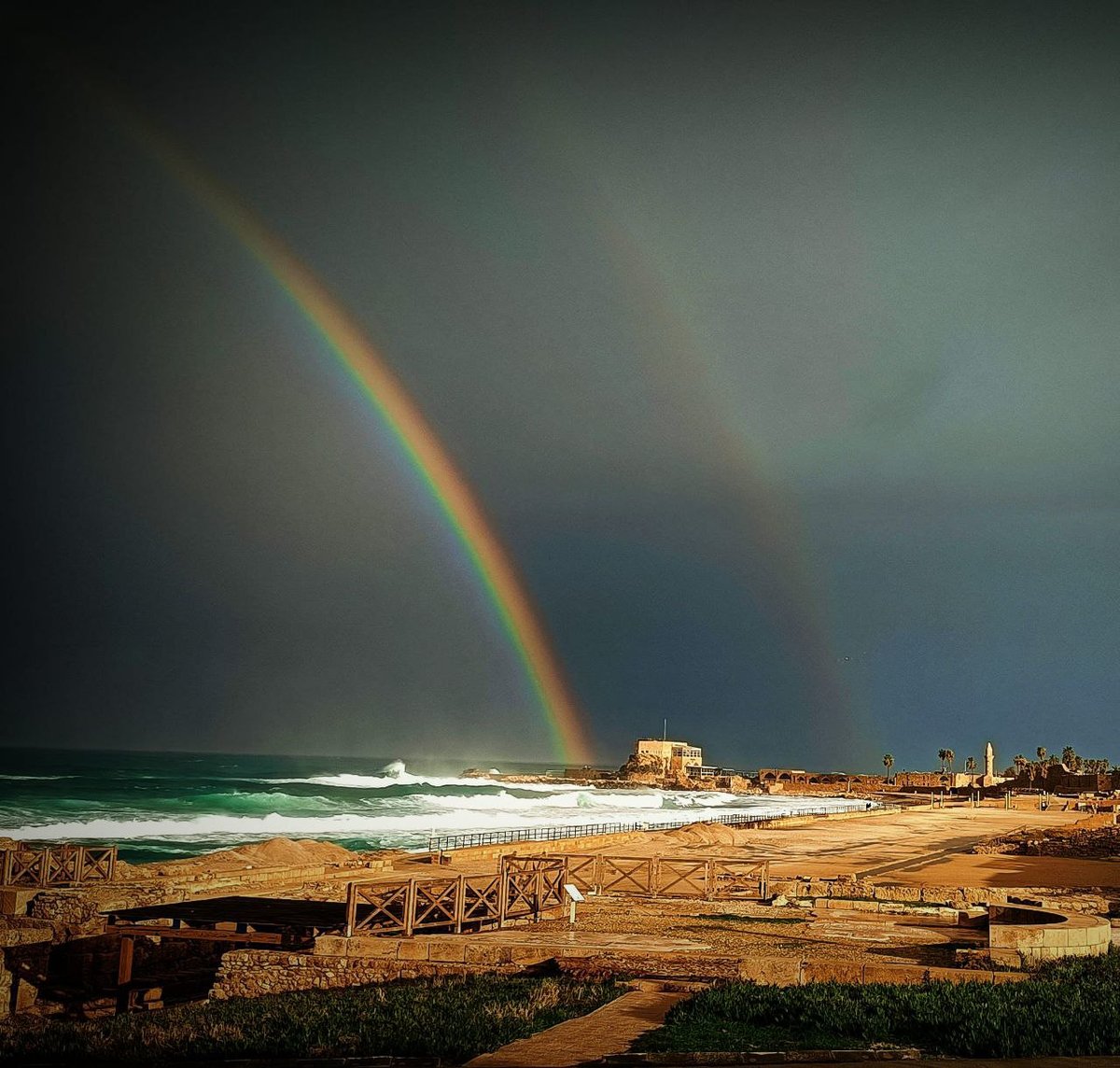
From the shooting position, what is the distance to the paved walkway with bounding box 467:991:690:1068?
966cm

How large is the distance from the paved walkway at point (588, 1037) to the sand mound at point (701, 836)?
3685cm

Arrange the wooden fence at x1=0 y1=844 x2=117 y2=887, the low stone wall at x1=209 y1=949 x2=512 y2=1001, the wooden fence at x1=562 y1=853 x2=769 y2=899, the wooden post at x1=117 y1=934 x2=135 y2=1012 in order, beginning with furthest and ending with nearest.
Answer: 1. the wooden fence at x1=562 y1=853 x2=769 y2=899
2. the wooden fence at x1=0 y1=844 x2=117 y2=887
3. the wooden post at x1=117 y1=934 x2=135 y2=1012
4. the low stone wall at x1=209 y1=949 x2=512 y2=1001

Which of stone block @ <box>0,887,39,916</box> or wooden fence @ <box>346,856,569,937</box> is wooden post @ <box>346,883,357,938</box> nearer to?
wooden fence @ <box>346,856,569,937</box>

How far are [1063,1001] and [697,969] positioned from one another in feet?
17.0

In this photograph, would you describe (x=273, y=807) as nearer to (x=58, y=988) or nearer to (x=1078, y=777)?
(x=58, y=988)

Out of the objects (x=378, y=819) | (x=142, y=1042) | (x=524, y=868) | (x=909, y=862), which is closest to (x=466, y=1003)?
(x=142, y=1042)

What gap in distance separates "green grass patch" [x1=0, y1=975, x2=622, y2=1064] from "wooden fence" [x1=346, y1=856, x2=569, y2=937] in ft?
7.67

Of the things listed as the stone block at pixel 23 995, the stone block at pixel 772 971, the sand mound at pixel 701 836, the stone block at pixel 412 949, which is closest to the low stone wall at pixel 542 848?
the sand mound at pixel 701 836

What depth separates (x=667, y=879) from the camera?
2848 centimetres

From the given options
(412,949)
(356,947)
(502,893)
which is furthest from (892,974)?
(356,947)

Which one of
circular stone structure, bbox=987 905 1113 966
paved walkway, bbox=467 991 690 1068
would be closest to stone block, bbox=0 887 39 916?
paved walkway, bbox=467 991 690 1068

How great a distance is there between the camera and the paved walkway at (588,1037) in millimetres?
9656

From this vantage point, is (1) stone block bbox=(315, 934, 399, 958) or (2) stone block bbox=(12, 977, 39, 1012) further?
(2) stone block bbox=(12, 977, 39, 1012)

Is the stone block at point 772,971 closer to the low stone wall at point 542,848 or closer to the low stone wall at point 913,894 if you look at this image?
the low stone wall at point 913,894
